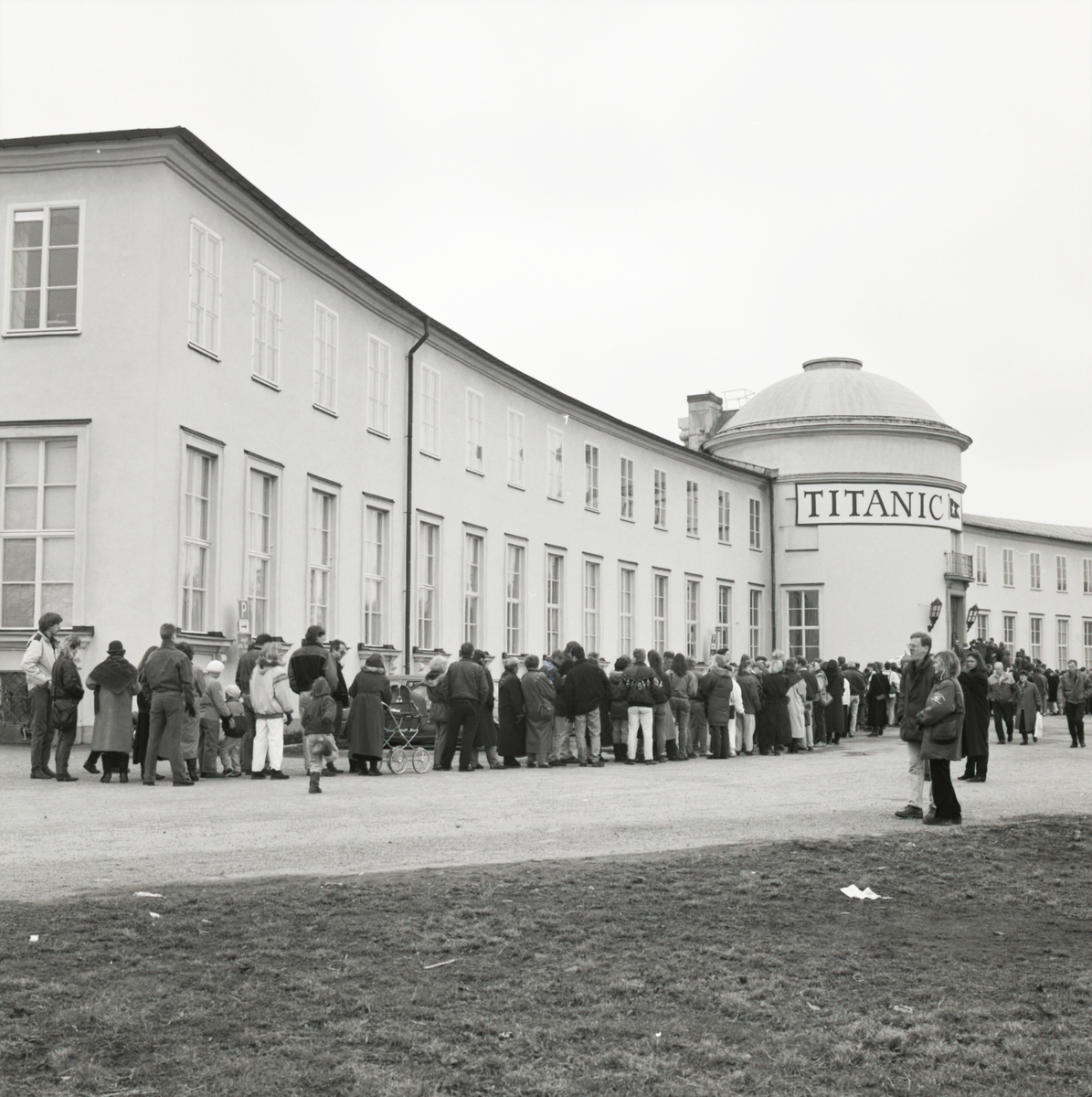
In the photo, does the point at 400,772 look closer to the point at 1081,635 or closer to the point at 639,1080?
the point at 639,1080

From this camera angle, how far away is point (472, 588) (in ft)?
106

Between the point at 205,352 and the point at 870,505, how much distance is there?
31750mm

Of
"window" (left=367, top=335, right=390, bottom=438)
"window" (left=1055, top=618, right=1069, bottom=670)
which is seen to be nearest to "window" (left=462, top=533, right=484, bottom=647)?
"window" (left=367, top=335, right=390, bottom=438)

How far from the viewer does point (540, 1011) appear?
6516 millimetres

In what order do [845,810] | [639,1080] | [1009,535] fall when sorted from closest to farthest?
[639,1080] < [845,810] < [1009,535]

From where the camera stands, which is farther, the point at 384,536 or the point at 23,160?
the point at 384,536

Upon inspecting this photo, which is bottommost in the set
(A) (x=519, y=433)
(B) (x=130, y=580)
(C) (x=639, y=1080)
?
(C) (x=639, y=1080)

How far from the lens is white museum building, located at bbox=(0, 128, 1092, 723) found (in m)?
20.8

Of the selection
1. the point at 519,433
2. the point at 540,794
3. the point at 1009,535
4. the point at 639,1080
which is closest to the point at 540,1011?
the point at 639,1080

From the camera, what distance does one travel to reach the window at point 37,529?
67.9 feet

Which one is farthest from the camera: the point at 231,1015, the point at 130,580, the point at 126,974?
the point at 130,580

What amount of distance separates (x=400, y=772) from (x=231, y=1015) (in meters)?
12.8

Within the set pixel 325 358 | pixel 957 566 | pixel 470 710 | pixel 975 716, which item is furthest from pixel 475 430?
pixel 957 566

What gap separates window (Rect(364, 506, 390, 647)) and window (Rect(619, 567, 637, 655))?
42.6 ft
